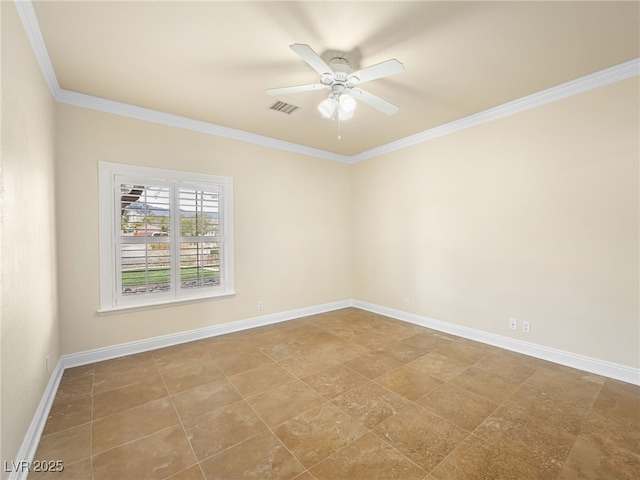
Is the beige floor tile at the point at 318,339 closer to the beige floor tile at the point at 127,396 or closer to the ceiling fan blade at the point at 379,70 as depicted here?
the beige floor tile at the point at 127,396

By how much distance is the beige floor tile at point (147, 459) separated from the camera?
64.5 inches

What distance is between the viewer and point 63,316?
2977 millimetres

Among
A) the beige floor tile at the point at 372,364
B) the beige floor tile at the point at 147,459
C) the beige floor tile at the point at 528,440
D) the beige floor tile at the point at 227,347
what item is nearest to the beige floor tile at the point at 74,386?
the beige floor tile at the point at 147,459

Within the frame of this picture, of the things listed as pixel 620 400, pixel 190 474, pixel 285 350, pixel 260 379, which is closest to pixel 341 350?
pixel 285 350

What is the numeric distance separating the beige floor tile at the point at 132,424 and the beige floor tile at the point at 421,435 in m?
1.56

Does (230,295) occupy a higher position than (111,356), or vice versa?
(230,295)

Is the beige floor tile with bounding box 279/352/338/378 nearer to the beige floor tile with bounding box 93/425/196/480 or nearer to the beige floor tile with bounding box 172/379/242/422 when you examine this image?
the beige floor tile with bounding box 172/379/242/422

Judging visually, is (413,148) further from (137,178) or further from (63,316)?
(63,316)

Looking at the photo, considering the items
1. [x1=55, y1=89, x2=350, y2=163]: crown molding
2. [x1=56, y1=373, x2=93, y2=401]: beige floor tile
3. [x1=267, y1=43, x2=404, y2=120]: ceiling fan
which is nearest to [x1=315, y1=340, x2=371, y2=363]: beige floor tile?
[x1=56, y1=373, x2=93, y2=401]: beige floor tile

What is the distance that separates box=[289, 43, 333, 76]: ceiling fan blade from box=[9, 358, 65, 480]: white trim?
2.87 m

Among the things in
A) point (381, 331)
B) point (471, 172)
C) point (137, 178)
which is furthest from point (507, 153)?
point (137, 178)

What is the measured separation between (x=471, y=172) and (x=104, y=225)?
4461mm

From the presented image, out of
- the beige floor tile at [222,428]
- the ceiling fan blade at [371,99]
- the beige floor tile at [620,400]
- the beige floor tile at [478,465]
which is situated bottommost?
the beige floor tile at [222,428]

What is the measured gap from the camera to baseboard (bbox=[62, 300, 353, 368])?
308 centimetres
